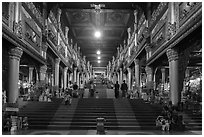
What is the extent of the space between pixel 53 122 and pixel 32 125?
1.02 metres

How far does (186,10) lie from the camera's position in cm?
1463

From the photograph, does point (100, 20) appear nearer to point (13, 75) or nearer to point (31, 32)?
point (31, 32)

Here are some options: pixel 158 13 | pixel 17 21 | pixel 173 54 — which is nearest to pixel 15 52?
pixel 17 21

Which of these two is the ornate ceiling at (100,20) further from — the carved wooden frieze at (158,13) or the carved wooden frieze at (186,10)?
the carved wooden frieze at (186,10)

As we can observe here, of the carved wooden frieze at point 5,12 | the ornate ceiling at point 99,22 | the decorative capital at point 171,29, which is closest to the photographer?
the carved wooden frieze at point 5,12

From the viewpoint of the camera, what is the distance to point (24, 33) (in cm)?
1752

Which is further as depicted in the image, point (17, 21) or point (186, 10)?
point (17, 21)

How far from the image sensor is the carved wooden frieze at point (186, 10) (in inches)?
517

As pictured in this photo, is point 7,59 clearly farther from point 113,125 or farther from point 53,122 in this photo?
point 113,125

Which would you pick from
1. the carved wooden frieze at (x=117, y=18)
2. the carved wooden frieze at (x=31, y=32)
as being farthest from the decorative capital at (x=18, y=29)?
the carved wooden frieze at (x=117, y=18)

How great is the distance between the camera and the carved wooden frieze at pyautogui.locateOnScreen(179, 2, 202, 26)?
13.1m

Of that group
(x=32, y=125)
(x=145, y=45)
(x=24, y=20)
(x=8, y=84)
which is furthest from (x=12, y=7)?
(x=145, y=45)

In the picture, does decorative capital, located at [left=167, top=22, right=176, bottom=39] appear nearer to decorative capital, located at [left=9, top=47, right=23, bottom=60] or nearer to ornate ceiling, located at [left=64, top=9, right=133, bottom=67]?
decorative capital, located at [left=9, top=47, right=23, bottom=60]

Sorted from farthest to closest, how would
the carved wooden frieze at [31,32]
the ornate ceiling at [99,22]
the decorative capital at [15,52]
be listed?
the ornate ceiling at [99,22], the carved wooden frieze at [31,32], the decorative capital at [15,52]
